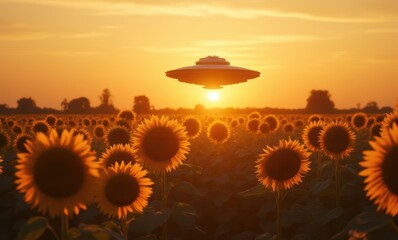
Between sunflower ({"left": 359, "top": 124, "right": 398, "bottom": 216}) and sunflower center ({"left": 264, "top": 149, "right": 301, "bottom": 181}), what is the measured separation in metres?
2.82

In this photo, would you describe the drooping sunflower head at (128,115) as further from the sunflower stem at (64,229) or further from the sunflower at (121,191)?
the sunflower stem at (64,229)

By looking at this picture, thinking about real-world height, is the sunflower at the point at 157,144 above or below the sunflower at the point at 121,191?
above

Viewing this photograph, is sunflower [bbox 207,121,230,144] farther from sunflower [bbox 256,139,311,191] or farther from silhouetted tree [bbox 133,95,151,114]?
silhouetted tree [bbox 133,95,151,114]

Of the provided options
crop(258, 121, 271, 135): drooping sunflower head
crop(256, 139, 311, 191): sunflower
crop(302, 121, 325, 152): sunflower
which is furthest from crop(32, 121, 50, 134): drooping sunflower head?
crop(256, 139, 311, 191): sunflower

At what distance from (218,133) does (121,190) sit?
1031cm

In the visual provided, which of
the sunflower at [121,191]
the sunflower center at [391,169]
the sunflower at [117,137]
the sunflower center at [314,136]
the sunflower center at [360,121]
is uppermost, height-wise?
the sunflower center at [360,121]

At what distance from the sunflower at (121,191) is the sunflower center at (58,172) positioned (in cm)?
108

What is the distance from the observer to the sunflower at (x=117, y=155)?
6621 millimetres

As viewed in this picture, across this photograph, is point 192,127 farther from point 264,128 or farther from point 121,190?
point 121,190

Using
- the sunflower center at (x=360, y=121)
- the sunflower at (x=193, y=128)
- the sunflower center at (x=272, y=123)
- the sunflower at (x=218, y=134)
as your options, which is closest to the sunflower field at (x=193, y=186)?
the sunflower at (x=218, y=134)

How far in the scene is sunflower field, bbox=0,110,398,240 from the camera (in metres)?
4.15

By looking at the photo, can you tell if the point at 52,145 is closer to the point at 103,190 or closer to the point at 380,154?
the point at 103,190

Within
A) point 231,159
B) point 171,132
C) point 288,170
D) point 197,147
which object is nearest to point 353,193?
point 288,170

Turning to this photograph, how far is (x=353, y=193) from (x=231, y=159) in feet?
20.7
